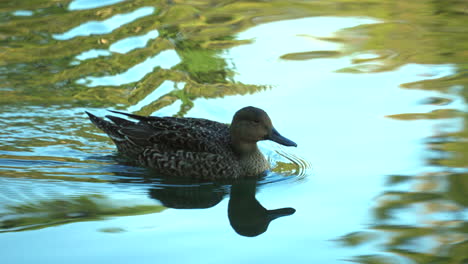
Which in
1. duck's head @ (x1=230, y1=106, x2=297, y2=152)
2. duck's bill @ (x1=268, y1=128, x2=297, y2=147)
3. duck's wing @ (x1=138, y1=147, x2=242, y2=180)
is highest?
duck's head @ (x1=230, y1=106, x2=297, y2=152)

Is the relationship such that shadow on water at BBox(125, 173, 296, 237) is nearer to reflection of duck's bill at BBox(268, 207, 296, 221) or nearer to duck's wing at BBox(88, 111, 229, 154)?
reflection of duck's bill at BBox(268, 207, 296, 221)

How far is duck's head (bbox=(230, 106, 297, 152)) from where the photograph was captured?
26.1 feet

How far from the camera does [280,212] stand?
677 centimetres

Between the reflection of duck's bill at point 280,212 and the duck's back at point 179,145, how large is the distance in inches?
49.1

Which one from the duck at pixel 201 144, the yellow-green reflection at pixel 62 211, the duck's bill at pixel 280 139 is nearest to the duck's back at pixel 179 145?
the duck at pixel 201 144

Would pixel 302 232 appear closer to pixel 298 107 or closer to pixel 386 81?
pixel 298 107

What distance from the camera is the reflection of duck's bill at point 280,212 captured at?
6688 mm

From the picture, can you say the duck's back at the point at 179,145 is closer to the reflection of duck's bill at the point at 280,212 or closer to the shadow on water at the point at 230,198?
the shadow on water at the point at 230,198

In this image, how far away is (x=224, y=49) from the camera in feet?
39.0

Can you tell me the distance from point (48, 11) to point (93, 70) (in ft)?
9.94

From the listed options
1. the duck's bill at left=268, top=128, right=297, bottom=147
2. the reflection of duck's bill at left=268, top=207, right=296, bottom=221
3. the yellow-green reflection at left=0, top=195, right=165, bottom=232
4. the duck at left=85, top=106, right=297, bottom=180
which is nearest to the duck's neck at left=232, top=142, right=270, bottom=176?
the duck at left=85, top=106, right=297, bottom=180

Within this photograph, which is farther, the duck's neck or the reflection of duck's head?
the duck's neck

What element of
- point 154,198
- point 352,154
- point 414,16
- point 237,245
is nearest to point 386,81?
point 352,154

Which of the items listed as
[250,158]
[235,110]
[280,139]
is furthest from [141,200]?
[235,110]
